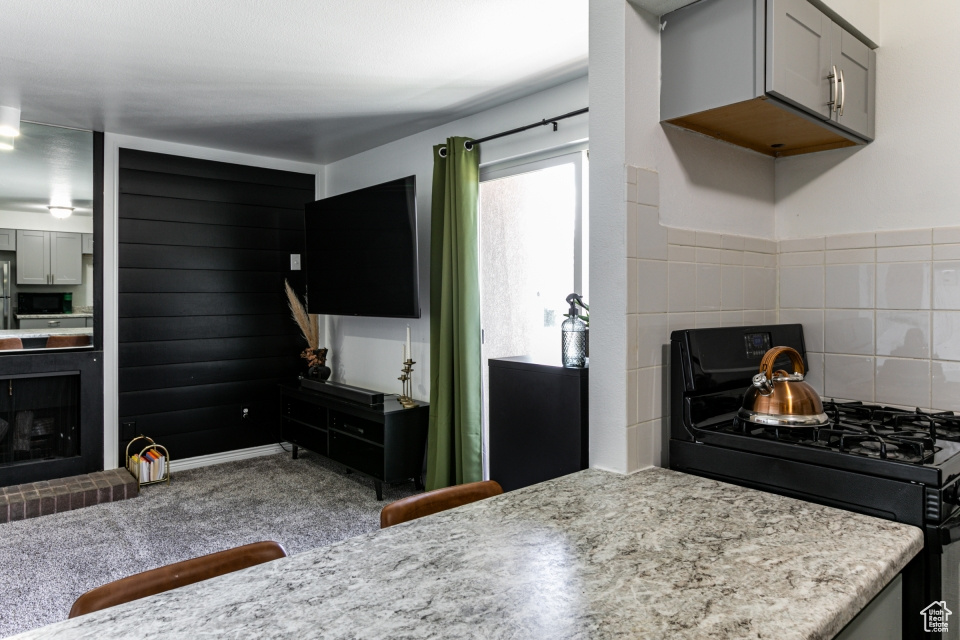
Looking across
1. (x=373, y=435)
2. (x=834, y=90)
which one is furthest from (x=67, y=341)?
(x=834, y=90)

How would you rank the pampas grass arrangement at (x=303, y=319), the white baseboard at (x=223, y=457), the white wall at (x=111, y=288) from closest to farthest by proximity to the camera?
the white wall at (x=111, y=288) < the white baseboard at (x=223, y=457) < the pampas grass arrangement at (x=303, y=319)

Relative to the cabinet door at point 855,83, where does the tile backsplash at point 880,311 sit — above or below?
below

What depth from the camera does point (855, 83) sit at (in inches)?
67.7

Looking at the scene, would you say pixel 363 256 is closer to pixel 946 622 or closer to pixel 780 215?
pixel 780 215

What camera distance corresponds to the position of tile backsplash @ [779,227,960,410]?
65.7 inches

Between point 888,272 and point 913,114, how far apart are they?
0.46 m

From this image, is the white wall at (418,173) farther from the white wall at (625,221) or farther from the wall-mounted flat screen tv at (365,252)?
the white wall at (625,221)

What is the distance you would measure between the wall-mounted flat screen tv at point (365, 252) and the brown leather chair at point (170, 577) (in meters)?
2.69

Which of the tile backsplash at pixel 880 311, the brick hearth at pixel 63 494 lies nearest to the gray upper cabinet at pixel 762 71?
the tile backsplash at pixel 880 311

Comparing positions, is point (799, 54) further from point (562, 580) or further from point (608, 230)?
point (562, 580)

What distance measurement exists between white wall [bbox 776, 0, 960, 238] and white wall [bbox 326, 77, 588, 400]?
Answer: 4.54 ft

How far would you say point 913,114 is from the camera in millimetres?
1735

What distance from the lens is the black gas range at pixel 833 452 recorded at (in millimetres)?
1143

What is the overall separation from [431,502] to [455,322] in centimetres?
228
